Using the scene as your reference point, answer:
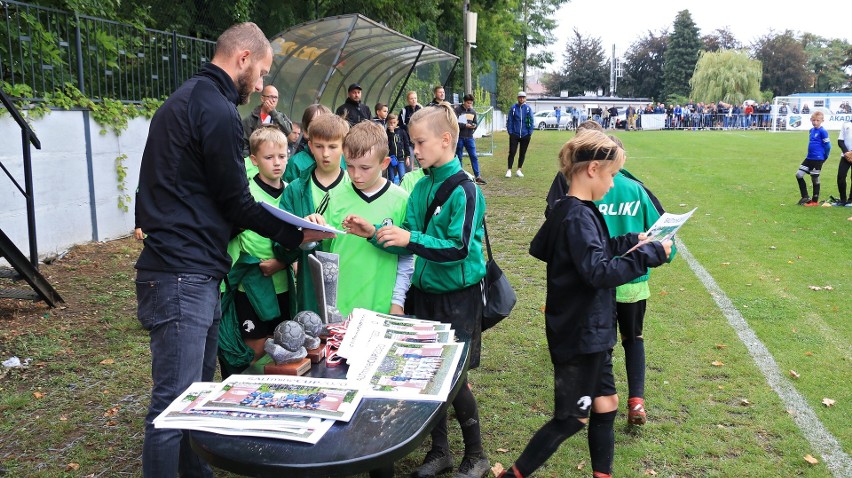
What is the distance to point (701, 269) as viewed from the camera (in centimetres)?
838

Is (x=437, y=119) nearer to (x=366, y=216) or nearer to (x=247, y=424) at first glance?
(x=366, y=216)

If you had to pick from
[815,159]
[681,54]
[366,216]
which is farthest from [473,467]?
[681,54]

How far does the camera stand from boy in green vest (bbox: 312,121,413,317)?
3.45 m

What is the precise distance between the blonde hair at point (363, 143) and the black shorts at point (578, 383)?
1370mm

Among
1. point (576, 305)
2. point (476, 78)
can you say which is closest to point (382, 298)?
point (576, 305)

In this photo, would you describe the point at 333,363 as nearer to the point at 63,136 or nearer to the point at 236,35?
the point at 236,35

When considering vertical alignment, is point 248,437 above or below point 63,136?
below

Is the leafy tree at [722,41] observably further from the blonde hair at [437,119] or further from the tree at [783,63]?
the blonde hair at [437,119]

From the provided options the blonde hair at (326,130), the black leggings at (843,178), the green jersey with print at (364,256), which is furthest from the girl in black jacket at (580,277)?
the black leggings at (843,178)

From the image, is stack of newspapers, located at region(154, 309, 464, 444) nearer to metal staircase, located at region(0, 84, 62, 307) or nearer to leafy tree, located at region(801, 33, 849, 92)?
metal staircase, located at region(0, 84, 62, 307)

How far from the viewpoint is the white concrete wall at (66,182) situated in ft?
26.0

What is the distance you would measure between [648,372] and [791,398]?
0.95 meters

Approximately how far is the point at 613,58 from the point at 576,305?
313 ft

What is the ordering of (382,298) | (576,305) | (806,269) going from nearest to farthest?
(576,305), (382,298), (806,269)
